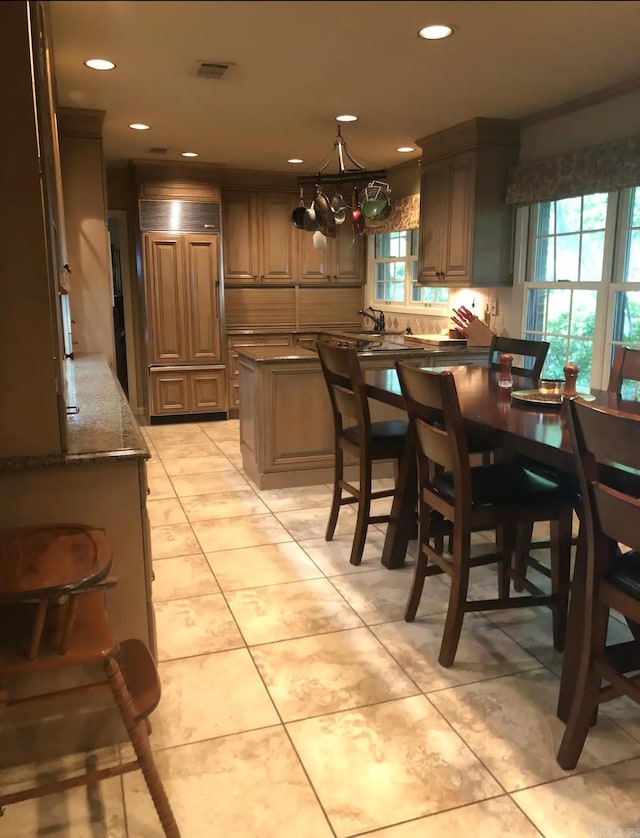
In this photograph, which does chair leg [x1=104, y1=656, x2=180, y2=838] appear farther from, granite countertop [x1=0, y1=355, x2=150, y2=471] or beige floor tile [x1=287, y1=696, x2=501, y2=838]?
granite countertop [x1=0, y1=355, x2=150, y2=471]

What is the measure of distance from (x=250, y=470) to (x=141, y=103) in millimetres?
2290

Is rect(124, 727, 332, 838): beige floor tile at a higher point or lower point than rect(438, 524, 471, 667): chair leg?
lower

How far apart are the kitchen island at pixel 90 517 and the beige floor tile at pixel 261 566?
0.95 m

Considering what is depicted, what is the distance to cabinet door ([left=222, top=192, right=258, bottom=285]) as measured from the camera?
6.16m

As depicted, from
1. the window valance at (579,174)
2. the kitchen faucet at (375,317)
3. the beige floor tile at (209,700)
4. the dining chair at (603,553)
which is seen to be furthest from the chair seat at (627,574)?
the kitchen faucet at (375,317)

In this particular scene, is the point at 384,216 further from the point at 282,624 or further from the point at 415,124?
the point at 282,624

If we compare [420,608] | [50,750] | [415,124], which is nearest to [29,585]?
[50,750]

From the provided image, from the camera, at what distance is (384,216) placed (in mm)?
4535

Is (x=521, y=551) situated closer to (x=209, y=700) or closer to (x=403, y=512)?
(x=403, y=512)

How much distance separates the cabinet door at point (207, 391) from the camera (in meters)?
6.05

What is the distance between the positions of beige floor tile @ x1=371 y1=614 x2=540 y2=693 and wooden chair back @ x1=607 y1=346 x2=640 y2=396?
3.66 ft

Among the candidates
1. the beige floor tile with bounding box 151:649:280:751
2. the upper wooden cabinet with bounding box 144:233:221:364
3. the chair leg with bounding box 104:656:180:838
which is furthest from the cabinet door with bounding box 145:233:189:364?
the chair leg with bounding box 104:656:180:838

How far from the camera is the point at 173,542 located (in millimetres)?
3234

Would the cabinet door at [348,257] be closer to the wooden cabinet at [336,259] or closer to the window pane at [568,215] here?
the wooden cabinet at [336,259]
